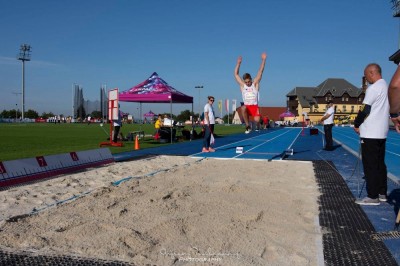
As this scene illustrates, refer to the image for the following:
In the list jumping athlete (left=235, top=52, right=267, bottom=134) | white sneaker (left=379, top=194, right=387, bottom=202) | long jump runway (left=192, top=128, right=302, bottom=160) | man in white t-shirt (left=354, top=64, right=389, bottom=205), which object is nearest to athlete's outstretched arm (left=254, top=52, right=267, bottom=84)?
jumping athlete (left=235, top=52, right=267, bottom=134)

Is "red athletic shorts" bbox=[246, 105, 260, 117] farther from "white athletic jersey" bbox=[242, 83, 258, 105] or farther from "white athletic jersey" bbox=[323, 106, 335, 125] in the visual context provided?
"white athletic jersey" bbox=[323, 106, 335, 125]

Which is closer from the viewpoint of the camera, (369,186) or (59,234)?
(59,234)

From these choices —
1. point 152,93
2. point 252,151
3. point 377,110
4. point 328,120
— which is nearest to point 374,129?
point 377,110

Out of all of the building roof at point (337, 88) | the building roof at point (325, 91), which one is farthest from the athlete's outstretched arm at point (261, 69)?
the building roof at point (337, 88)

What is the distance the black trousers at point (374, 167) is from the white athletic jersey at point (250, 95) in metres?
2.89

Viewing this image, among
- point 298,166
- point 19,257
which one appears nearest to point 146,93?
point 298,166

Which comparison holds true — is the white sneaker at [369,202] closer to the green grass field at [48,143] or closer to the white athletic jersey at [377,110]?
the white athletic jersey at [377,110]

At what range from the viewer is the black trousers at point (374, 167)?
5363mm

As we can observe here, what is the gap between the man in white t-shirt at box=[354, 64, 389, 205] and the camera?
5.34m

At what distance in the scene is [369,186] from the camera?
5.38 m

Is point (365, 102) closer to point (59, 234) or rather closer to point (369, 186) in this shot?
point (369, 186)

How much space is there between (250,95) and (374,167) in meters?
3.27

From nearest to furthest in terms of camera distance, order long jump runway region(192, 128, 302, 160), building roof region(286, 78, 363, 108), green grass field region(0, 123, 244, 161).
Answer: long jump runway region(192, 128, 302, 160) < green grass field region(0, 123, 244, 161) < building roof region(286, 78, 363, 108)

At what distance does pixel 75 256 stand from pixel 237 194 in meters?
3.08
